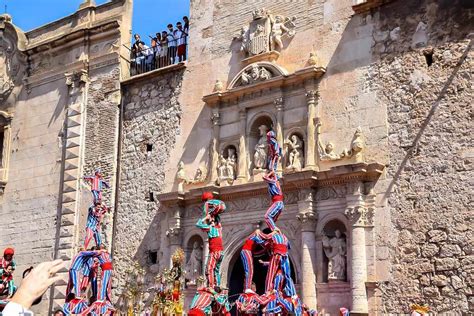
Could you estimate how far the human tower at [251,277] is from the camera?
8109 millimetres

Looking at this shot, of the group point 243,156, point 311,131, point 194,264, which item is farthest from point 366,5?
point 194,264

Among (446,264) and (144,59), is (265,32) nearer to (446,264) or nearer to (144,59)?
(144,59)

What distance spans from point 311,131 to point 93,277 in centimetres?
450

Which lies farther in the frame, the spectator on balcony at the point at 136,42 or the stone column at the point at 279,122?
the spectator on balcony at the point at 136,42

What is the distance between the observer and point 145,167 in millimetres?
14594

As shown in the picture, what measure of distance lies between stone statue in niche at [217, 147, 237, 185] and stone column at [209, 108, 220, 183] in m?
0.10

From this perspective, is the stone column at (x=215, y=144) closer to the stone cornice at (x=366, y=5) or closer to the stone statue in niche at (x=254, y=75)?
the stone statue in niche at (x=254, y=75)

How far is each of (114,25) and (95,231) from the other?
20.2 feet

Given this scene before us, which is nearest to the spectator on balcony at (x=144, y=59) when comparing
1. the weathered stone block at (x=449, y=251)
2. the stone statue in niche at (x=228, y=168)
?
the stone statue in niche at (x=228, y=168)

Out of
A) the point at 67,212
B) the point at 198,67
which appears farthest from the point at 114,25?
the point at 67,212

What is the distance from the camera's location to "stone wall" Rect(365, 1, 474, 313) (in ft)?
33.3

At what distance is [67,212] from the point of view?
15.4m

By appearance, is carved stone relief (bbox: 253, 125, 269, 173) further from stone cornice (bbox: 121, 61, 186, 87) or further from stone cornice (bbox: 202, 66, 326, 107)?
stone cornice (bbox: 121, 61, 186, 87)

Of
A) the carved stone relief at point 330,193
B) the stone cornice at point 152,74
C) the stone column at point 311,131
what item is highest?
the stone cornice at point 152,74
